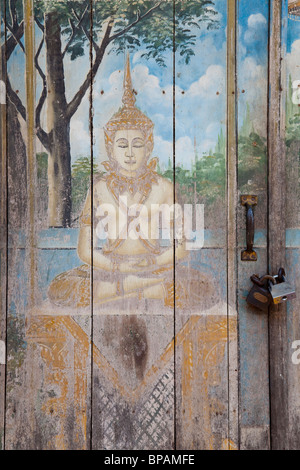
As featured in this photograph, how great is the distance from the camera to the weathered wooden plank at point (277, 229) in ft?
4.80

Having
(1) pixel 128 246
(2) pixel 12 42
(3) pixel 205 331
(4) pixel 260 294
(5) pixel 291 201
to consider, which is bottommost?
(3) pixel 205 331

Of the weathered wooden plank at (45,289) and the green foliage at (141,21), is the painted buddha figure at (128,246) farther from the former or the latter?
the green foliage at (141,21)

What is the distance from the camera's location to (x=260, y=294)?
143 cm

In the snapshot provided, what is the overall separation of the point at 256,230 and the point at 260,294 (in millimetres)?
223

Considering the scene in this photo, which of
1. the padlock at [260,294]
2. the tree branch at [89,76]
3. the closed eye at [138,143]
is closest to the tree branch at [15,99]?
the tree branch at [89,76]

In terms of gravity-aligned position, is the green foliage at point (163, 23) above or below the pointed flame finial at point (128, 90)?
above

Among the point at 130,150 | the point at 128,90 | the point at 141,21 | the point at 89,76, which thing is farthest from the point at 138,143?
the point at 141,21

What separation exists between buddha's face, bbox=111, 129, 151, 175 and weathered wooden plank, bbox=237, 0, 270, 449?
334 mm

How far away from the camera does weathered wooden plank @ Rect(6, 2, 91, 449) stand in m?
1.49

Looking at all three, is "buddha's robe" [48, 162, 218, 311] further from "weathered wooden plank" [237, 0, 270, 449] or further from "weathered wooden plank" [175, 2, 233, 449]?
"weathered wooden plank" [237, 0, 270, 449]

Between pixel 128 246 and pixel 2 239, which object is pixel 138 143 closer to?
pixel 128 246

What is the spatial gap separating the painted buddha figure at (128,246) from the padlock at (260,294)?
132 millimetres
